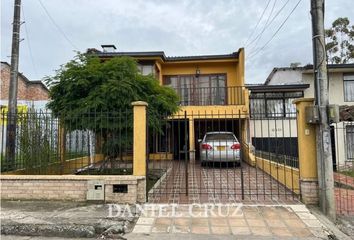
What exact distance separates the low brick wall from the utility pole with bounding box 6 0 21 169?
3.60 feet

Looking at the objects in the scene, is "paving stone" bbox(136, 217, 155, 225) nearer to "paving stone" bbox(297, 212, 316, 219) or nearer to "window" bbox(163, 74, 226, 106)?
"paving stone" bbox(297, 212, 316, 219)

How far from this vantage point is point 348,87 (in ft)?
61.4

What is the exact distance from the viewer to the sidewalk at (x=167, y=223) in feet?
18.4

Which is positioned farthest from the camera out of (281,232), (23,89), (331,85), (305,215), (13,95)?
(23,89)

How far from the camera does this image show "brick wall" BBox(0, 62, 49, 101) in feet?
79.4

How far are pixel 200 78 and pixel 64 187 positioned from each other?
12.5 meters

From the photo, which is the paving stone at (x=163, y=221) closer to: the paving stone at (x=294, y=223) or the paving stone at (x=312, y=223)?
the paving stone at (x=294, y=223)

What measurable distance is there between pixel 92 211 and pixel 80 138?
415 centimetres

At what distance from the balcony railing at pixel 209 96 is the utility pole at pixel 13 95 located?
9214 mm

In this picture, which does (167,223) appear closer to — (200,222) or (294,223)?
(200,222)

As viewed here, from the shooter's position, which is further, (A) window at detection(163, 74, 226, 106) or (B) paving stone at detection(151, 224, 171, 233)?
(A) window at detection(163, 74, 226, 106)

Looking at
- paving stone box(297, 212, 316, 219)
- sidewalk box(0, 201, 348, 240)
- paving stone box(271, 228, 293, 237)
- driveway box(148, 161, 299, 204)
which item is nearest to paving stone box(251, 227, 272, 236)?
sidewalk box(0, 201, 348, 240)

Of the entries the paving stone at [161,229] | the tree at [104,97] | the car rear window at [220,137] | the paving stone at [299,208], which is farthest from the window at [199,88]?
the paving stone at [161,229]

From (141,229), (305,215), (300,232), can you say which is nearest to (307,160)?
(305,215)
